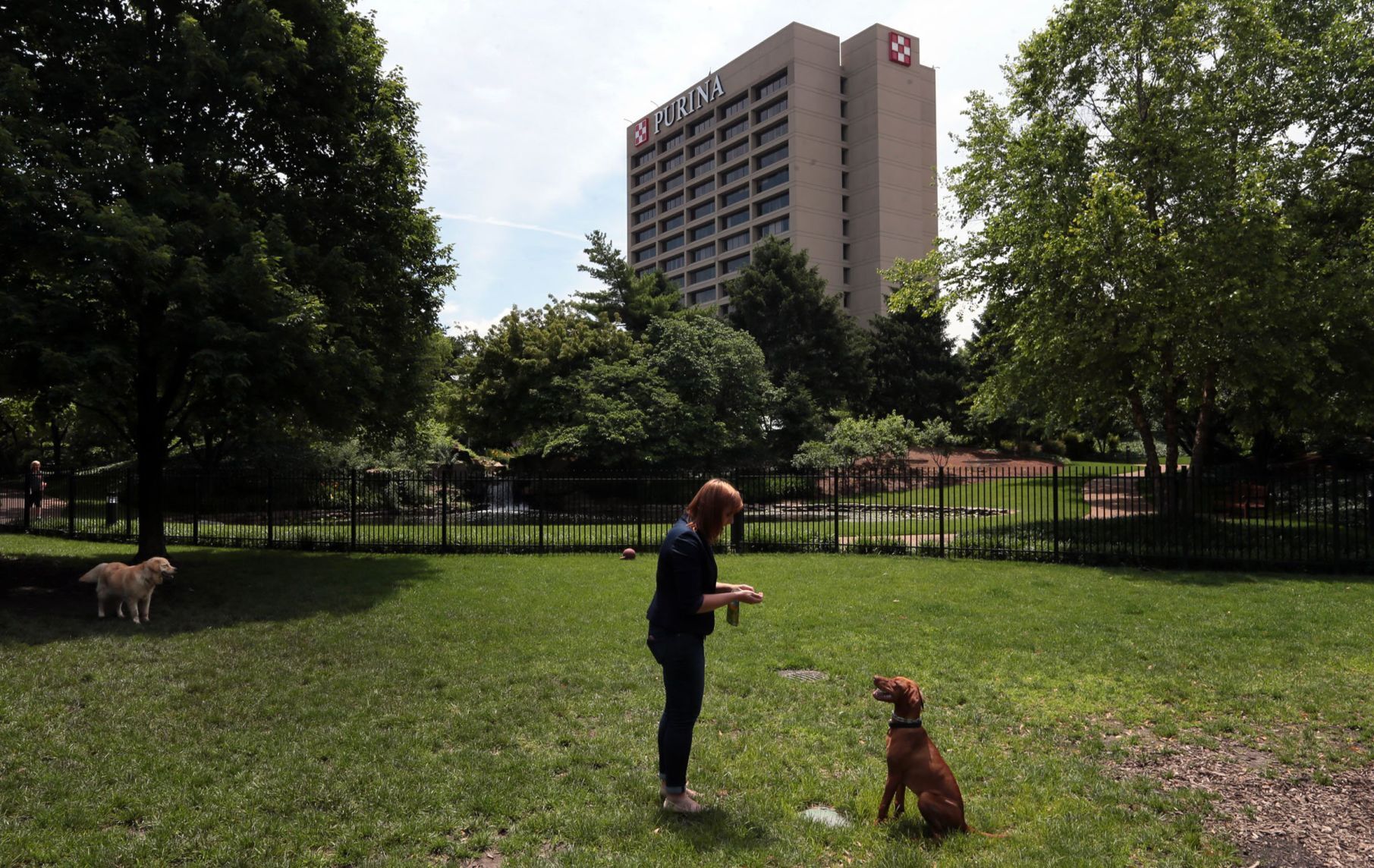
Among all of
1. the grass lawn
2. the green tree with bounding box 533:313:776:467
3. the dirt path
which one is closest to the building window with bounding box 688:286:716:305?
the green tree with bounding box 533:313:776:467

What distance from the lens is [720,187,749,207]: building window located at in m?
80.6

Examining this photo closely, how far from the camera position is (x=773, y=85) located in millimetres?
77500

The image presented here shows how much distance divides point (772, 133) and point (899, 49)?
555 inches

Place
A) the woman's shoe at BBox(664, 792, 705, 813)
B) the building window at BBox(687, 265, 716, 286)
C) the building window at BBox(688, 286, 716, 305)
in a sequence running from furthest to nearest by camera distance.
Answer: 1. the building window at BBox(687, 265, 716, 286)
2. the building window at BBox(688, 286, 716, 305)
3. the woman's shoe at BBox(664, 792, 705, 813)

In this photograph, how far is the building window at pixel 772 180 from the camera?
75.6 m

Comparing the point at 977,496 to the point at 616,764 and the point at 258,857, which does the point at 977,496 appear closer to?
the point at 616,764

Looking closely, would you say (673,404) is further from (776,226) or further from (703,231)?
(703,231)

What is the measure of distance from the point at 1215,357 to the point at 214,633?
711 inches

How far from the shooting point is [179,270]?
1045 cm

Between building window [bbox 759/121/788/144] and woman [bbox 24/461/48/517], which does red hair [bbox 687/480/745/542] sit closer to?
woman [bbox 24/461/48/517]

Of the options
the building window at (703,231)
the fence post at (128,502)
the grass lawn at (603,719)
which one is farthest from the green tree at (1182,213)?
the building window at (703,231)

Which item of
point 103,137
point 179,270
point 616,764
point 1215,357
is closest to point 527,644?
point 616,764

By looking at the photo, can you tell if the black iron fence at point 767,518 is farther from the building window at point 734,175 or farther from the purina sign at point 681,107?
the purina sign at point 681,107

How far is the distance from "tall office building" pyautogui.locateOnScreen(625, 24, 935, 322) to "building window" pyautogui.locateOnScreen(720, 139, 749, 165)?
161 millimetres
